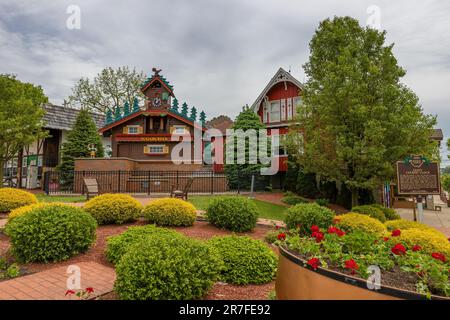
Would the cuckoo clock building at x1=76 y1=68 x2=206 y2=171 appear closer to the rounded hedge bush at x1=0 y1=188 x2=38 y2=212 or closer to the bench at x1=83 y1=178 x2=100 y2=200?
the bench at x1=83 y1=178 x2=100 y2=200

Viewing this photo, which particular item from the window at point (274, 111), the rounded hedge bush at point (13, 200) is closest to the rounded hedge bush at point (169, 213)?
the rounded hedge bush at point (13, 200)

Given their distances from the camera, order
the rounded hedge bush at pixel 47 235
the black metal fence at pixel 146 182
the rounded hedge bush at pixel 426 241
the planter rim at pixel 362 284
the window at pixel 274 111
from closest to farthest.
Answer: the planter rim at pixel 362 284
the rounded hedge bush at pixel 426 241
the rounded hedge bush at pixel 47 235
the black metal fence at pixel 146 182
the window at pixel 274 111

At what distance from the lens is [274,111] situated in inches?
969

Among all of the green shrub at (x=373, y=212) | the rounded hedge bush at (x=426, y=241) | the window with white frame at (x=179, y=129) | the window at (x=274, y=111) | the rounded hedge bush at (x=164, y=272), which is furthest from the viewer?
the window at (x=274, y=111)

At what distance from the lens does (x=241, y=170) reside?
20.5 metres

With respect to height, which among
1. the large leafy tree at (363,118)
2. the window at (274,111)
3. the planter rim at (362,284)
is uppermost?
the window at (274,111)

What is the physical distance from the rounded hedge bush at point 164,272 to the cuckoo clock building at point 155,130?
19949mm

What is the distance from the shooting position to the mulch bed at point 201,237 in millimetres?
4039

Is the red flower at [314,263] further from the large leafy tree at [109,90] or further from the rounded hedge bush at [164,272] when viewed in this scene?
the large leafy tree at [109,90]

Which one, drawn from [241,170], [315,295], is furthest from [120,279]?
[241,170]

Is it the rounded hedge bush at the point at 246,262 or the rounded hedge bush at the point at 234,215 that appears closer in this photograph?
the rounded hedge bush at the point at 246,262

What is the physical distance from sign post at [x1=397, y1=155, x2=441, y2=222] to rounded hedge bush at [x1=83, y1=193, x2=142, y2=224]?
8.95m

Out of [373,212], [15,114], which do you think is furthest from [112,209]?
[15,114]

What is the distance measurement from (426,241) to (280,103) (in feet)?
66.0
